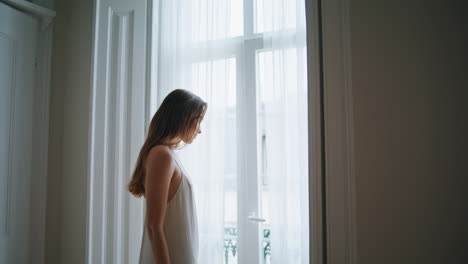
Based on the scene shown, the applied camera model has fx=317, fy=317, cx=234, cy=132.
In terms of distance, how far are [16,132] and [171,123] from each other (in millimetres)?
1167

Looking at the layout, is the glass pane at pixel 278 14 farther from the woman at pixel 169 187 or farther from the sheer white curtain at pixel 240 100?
the woman at pixel 169 187

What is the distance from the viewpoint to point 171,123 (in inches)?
56.3

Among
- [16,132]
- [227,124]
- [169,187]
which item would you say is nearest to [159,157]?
[169,187]

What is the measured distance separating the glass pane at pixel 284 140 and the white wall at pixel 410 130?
0.36m

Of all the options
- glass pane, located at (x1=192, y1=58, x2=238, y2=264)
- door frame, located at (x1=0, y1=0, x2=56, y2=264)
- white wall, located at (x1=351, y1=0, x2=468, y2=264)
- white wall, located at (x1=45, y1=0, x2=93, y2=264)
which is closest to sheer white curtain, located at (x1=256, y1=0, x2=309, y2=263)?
glass pane, located at (x1=192, y1=58, x2=238, y2=264)

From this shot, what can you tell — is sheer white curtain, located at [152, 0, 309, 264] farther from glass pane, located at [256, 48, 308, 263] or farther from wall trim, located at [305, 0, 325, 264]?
wall trim, located at [305, 0, 325, 264]

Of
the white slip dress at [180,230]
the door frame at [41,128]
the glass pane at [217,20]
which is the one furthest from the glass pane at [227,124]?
the door frame at [41,128]

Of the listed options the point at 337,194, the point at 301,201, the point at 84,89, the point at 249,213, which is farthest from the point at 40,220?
the point at 337,194

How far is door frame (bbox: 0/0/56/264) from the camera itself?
6.63 feet

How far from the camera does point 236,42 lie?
74.1 inches

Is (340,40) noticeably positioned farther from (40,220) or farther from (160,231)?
(40,220)

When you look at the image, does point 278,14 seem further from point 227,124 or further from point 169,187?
point 169,187

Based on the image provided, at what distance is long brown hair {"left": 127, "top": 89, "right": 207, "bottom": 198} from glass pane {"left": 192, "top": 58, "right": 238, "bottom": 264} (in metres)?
0.37

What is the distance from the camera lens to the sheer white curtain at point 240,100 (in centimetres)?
161
